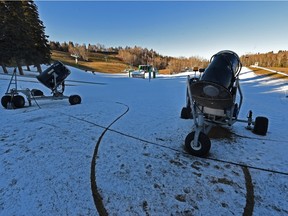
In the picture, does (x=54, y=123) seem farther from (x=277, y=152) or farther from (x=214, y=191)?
(x=277, y=152)

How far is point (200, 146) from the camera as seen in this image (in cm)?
371

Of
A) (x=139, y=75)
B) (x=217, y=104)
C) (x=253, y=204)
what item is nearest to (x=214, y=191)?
(x=253, y=204)

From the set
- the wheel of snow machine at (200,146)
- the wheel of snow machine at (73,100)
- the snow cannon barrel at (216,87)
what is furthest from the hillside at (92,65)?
the wheel of snow machine at (200,146)

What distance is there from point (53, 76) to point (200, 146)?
8.46m

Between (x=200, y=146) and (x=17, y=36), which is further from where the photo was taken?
(x=17, y=36)

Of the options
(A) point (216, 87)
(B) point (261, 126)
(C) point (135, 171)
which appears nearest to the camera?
(C) point (135, 171)

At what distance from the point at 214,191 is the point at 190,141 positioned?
4.03ft

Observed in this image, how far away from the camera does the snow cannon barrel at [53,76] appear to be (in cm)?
909

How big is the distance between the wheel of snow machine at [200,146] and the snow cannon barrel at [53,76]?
7.96 metres

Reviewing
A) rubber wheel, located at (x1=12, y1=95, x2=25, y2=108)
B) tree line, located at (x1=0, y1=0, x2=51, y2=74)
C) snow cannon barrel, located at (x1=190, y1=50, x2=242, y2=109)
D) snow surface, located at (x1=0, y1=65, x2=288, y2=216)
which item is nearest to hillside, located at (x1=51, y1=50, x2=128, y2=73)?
tree line, located at (x1=0, y1=0, x2=51, y2=74)

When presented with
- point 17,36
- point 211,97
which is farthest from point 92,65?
point 211,97

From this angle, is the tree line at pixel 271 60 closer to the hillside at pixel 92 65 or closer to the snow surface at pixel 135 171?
the hillside at pixel 92 65

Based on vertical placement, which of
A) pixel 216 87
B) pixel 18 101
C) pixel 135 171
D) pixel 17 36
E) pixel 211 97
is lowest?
pixel 135 171

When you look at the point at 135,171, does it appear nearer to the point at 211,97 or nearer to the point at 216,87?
the point at 211,97
